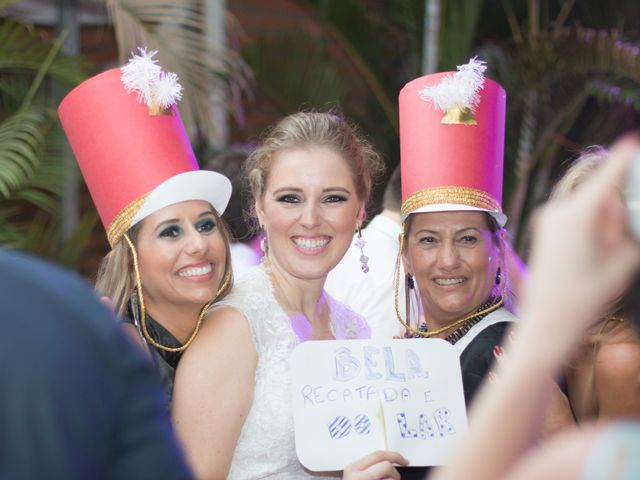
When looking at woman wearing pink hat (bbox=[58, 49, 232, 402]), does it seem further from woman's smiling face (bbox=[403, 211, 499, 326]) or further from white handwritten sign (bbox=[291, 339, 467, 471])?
woman's smiling face (bbox=[403, 211, 499, 326])

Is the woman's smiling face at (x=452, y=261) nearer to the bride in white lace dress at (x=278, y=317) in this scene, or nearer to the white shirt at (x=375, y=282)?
the bride in white lace dress at (x=278, y=317)

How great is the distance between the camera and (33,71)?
169 inches

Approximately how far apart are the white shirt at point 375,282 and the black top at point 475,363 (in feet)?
1.92

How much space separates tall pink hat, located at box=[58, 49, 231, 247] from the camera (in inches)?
100.0

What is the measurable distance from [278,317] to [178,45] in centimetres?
220

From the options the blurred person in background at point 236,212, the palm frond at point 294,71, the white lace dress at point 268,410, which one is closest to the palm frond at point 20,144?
the blurred person in background at point 236,212

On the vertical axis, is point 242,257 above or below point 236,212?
below

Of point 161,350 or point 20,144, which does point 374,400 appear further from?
point 20,144

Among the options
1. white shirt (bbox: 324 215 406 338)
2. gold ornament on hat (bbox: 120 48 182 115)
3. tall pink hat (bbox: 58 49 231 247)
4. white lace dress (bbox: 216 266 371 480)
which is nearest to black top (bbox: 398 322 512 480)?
white lace dress (bbox: 216 266 371 480)

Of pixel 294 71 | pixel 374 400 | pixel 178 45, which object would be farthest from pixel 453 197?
pixel 294 71

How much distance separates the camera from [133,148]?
257 cm

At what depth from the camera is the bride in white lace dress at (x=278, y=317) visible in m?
2.23

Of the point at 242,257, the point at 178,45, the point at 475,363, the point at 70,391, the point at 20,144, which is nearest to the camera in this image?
the point at 70,391

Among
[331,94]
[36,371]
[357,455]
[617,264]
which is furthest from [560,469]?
[331,94]
